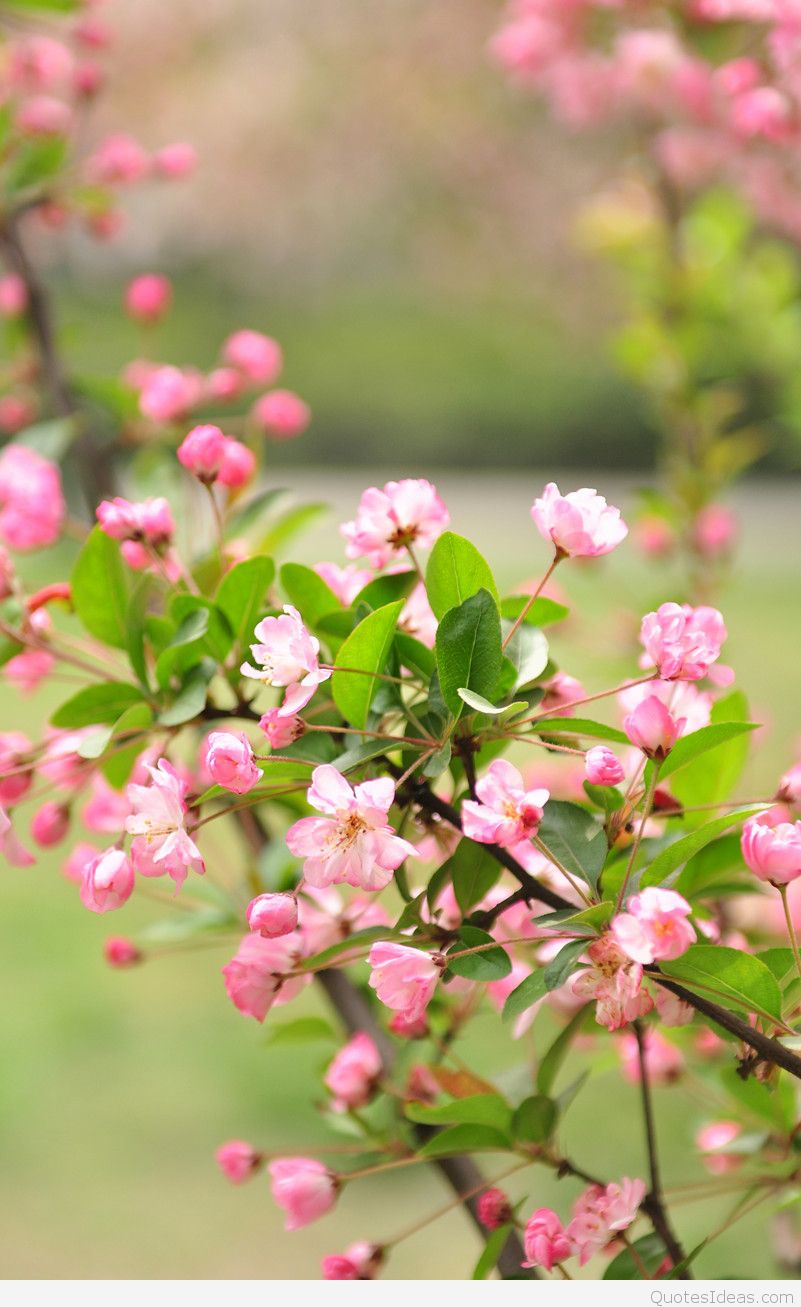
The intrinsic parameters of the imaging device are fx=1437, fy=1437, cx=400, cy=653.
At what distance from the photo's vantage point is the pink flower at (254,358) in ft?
2.80

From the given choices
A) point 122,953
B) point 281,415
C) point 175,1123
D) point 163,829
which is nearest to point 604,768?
point 163,829

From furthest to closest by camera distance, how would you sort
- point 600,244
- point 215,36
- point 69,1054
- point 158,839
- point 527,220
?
1. point 527,220
2. point 215,36
3. point 69,1054
4. point 600,244
5. point 158,839

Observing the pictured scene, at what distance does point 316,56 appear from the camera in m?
A: 6.20

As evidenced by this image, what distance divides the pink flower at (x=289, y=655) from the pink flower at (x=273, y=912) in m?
0.05

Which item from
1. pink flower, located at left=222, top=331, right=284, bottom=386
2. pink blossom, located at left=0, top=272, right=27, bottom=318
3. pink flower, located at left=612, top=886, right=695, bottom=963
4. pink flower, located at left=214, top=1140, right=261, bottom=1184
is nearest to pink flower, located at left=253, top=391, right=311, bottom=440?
pink flower, located at left=222, top=331, right=284, bottom=386

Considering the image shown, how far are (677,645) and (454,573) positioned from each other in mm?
62

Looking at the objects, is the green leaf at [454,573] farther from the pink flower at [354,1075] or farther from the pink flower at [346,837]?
the pink flower at [354,1075]

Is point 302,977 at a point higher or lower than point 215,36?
lower

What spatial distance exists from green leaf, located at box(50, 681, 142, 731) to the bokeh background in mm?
556

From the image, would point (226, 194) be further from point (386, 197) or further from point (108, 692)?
point (108, 692)

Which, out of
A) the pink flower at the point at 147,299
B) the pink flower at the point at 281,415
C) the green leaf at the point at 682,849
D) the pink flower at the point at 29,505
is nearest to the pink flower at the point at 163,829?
the green leaf at the point at 682,849

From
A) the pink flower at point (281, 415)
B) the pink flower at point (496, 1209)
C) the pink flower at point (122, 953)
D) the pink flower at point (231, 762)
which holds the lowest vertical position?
the pink flower at point (122, 953)

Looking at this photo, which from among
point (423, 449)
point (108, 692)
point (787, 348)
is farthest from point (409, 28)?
point (108, 692)
